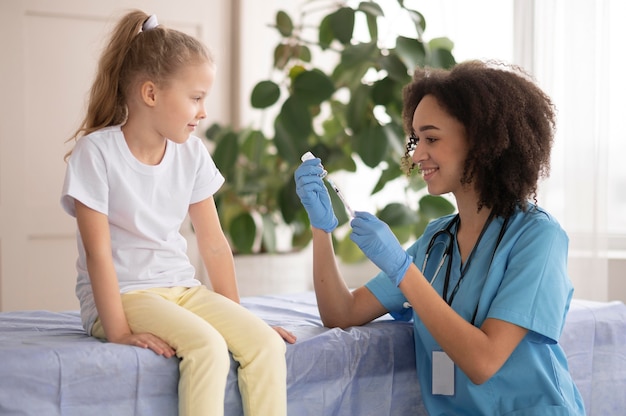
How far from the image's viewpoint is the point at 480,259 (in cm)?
157

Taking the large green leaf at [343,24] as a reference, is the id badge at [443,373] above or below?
below

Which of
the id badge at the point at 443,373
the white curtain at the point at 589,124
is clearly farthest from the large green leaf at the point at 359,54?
the id badge at the point at 443,373

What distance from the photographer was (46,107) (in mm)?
3607

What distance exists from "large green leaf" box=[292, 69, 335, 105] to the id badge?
1761mm

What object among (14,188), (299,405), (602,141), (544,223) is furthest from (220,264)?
(14,188)

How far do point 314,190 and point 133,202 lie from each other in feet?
1.20

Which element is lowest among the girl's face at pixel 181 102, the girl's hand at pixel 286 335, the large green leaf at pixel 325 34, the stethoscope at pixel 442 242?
the girl's hand at pixel 286 335

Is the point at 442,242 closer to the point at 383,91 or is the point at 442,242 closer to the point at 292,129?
the point at 383,91

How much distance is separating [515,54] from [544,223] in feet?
4.67

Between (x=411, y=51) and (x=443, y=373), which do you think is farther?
(x=411, y=51)

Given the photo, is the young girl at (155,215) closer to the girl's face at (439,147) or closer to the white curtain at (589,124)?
the girl's face at (439,147)

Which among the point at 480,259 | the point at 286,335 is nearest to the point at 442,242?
the point at 480,259

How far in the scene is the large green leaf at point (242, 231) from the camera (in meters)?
3.45

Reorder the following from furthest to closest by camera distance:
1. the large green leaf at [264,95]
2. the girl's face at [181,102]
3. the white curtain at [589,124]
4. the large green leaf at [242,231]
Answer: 1. the large green leaf at [242,231]
2. the large green leaf at [264,95]
3. the white curtain at [589,124]
4. the girl's face at [181,102]
